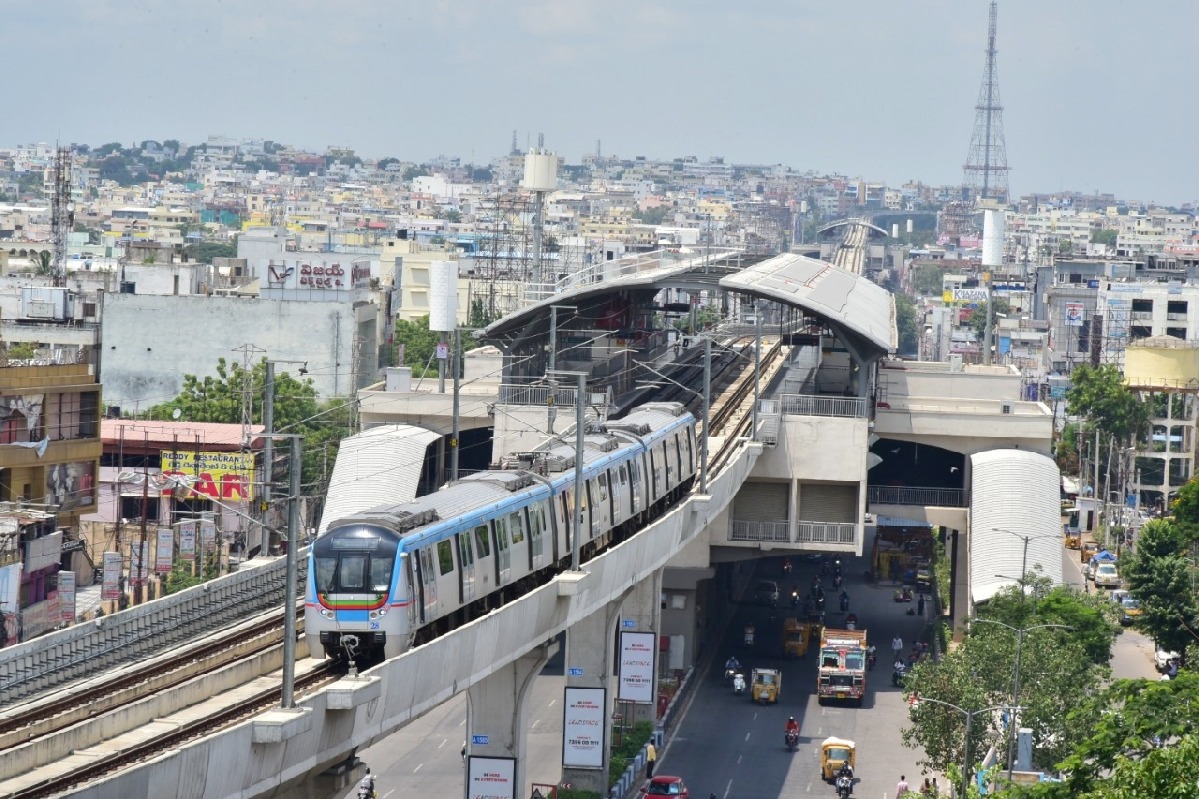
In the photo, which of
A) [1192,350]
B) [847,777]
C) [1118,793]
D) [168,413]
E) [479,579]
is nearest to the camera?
[1118,793]

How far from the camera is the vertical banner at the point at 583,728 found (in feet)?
150

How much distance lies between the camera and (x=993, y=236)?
112875mm

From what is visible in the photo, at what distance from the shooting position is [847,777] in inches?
1893

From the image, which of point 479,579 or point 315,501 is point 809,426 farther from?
point 479,579

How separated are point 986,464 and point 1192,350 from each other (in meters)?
40.4

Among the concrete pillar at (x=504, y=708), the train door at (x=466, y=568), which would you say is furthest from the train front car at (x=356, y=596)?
the concrete pillar at (x=504, y=708)

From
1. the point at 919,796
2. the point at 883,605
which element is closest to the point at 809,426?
the point at 883,605

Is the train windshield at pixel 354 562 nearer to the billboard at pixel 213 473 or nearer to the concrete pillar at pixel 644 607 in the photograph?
the concrete pillar at pixel 644 607

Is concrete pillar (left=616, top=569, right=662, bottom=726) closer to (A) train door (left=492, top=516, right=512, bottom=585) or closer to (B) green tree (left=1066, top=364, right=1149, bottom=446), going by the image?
(A) train door (left=492, top=516, right=512, bottom=585)

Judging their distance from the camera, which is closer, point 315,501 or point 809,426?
point 809,426

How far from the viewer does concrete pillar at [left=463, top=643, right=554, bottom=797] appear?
40844 millimetres

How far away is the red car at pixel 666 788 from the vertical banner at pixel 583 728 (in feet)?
4.02

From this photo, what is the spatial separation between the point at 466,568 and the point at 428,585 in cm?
209

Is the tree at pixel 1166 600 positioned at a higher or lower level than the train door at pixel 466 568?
lower
